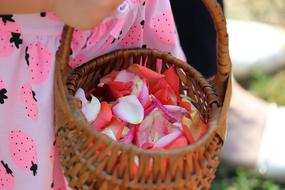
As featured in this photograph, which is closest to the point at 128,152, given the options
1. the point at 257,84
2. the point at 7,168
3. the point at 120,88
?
the point at 120,88

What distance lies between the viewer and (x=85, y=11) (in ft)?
3.08

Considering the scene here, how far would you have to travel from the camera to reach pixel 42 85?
1.09m

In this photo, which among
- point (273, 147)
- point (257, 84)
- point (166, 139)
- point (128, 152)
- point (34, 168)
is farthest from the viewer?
point (257, 84)

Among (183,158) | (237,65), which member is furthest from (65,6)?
(237,65)

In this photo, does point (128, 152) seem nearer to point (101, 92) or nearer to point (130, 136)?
point (130, 136)

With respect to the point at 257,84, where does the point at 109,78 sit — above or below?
above

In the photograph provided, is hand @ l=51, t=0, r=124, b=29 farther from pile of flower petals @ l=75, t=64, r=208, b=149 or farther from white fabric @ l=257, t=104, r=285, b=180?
white fabric @ l=257, t=104, r=285, b=180

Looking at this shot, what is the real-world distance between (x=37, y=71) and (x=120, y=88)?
0.14m

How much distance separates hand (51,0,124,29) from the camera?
3.05 ft

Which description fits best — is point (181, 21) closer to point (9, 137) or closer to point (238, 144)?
point (238, 144)

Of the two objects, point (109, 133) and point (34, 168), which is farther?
point (34, 168)

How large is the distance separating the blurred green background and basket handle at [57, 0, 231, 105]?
666 mm

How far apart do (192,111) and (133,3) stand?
8.2 inches

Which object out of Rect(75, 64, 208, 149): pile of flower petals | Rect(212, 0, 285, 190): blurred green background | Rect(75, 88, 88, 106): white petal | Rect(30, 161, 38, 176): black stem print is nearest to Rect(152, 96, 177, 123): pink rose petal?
Rect(75, 64, 208, 149): pile of flower petals
